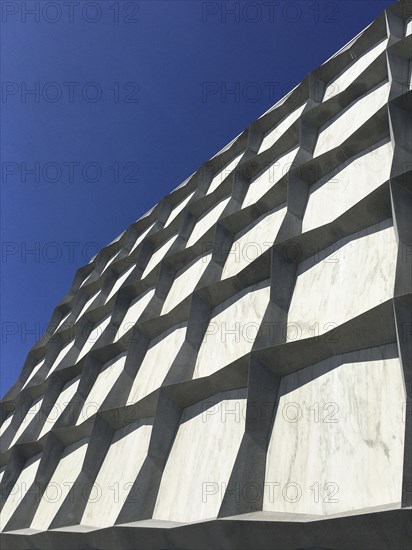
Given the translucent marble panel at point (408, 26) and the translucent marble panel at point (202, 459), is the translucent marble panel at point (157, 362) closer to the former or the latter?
the translucent marble panel at point (202, 459)

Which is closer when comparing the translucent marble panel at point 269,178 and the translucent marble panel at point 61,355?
the translucent marble panel at point 269,178

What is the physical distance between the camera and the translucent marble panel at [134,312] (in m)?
15.9

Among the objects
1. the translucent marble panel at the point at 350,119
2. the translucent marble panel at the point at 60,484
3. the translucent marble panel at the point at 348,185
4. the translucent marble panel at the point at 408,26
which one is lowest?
the translucent marble panel at the point at 60,484

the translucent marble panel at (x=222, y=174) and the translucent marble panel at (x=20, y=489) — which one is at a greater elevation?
the translucent marble panel at (x=222, y=174)

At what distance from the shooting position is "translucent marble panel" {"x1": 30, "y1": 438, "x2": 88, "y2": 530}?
1083 centimetres

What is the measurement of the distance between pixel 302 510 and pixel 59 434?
8.98 m

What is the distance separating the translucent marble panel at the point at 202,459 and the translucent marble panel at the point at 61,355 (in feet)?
42.1

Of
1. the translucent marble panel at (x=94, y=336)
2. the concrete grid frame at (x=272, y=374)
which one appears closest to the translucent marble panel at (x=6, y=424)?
the concrete grid frame at (x=272, y=374)

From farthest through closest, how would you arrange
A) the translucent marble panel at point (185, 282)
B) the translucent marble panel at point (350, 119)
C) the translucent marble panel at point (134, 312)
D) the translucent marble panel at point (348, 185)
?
the translucent marble panel at point (134, 312) < the translucent marble panel at point (185, 282) < the translucent marble panel at point (350, 119) < the translucent marble panel at point (348, 185)

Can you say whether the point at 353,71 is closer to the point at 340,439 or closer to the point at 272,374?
the point at 272,374

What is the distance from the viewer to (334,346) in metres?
6.68

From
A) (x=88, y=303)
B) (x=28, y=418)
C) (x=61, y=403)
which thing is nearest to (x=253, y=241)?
(x=61, y=403)

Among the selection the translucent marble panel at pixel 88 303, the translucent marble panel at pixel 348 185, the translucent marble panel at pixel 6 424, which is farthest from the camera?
the translucent marble panel at pixel 88 303

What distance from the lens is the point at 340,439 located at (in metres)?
5.80
